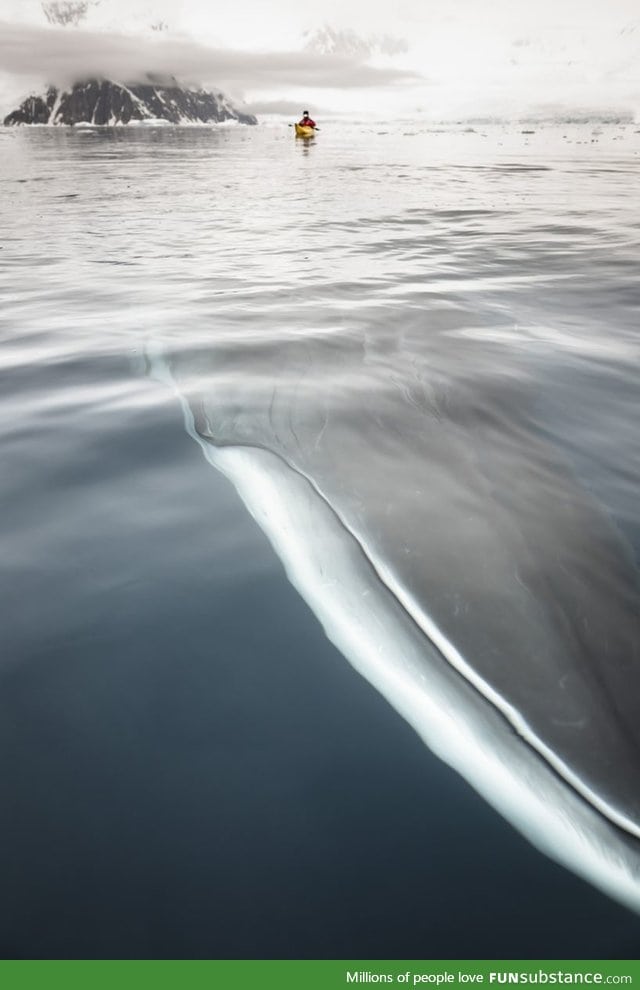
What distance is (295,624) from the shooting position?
80.8 inches

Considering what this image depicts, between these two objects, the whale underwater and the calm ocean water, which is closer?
the calm ocean water

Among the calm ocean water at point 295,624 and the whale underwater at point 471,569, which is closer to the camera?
the calm ocean water at point 295,624

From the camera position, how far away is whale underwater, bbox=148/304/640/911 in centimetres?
142

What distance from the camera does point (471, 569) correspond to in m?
1.97

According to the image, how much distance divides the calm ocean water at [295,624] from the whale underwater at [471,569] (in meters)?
0.01

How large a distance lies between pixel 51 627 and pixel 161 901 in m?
0.99

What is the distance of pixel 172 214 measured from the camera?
12.7 metres

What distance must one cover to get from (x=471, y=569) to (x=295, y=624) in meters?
0.57

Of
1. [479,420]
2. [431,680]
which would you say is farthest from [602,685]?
[479,420]

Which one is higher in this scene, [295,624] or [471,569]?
[471,569]

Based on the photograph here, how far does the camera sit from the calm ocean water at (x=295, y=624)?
1311 millimetres

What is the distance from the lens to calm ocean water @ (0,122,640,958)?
4.30 ft

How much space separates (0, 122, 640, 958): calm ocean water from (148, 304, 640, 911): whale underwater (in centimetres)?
1

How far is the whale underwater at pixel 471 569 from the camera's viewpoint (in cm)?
142
